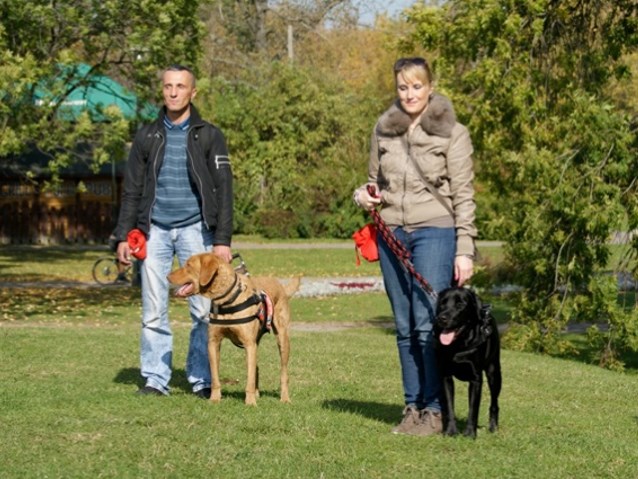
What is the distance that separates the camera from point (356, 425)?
8250mm

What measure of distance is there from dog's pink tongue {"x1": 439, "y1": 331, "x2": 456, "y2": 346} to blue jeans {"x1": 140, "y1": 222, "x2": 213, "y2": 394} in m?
2.36

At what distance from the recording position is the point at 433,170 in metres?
7.66

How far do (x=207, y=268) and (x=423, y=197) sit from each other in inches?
71.7

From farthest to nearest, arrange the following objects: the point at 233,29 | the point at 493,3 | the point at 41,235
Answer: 1. the point at 233,29
2. the point at 41,235
3. the point at 493,3

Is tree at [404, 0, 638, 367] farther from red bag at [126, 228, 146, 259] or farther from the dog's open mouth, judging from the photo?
the dog's open mouth

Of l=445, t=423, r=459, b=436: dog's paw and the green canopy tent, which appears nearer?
l=445, t=423, r=459, b=436: dog's paw

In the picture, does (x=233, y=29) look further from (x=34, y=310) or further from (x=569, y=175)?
(x=569, y=175)

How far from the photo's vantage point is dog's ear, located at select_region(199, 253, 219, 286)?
8688 millimetres

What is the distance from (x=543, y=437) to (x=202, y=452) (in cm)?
236

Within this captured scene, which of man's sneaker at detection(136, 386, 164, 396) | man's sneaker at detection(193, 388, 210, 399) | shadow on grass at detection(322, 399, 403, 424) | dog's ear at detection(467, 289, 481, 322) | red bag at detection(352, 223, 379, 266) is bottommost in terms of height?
shadow on grass at detection(322, 399, 403, 424)

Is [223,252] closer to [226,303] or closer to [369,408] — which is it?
[226,303]

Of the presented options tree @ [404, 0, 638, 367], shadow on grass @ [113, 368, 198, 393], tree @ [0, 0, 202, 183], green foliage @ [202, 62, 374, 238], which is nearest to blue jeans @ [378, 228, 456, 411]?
shadow on grass @ [113, 368, 198, 393]

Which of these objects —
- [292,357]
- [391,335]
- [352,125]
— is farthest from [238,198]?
[292,357]

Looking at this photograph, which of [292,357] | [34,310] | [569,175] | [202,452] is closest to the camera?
[202,452]
